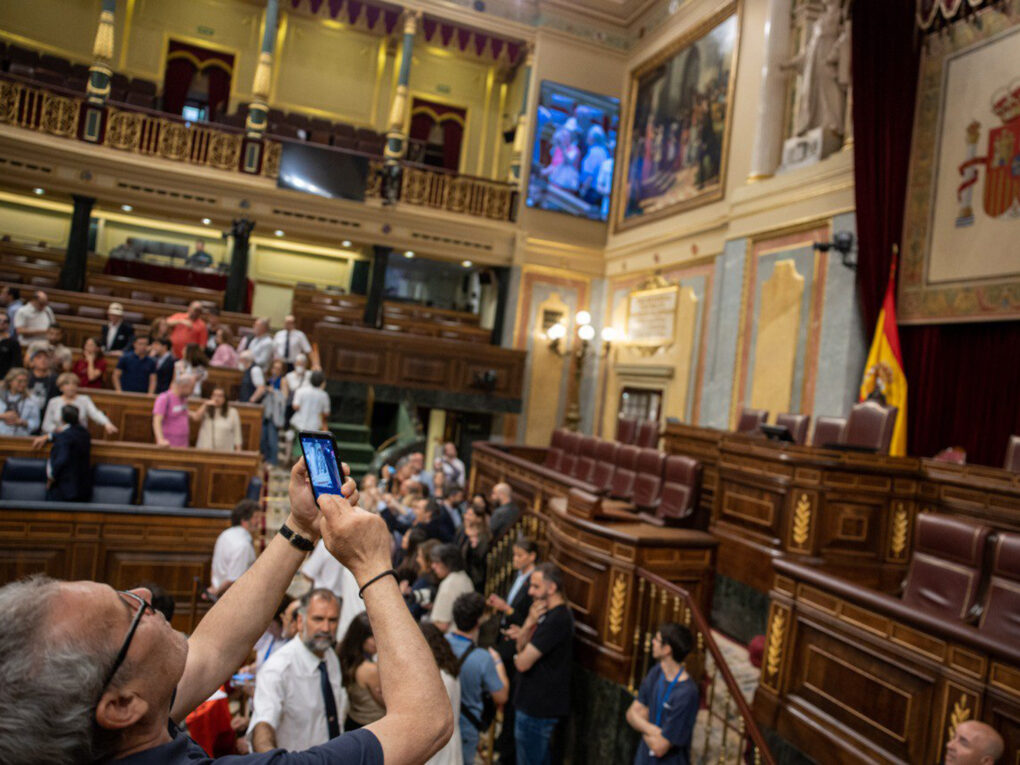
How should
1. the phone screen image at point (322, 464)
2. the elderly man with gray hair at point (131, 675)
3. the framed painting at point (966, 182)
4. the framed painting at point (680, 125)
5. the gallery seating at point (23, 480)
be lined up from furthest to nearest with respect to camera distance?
the framed painting at point (680, 125), the framed painting at point (966, 182), the gallery seating at point (23, 480), the phone screen image at point (322, 464), the elderly man with gray hair at point (131, 675)

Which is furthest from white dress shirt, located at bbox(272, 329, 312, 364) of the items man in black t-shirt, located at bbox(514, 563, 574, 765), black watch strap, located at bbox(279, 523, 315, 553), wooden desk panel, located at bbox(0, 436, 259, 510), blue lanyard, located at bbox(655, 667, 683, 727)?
black watch strap, located at bbox(279, 523, 315, 553)

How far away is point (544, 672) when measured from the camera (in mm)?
4008

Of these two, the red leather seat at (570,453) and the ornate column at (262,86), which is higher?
the ornate column at (262,86)

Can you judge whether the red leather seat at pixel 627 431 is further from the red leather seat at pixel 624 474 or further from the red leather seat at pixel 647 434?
the red leather seat at pixel 624 474

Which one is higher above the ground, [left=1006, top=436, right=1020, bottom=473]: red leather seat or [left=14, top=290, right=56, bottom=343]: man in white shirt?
[left=14, top=290, right=56, bottom=343]: man in white shirt

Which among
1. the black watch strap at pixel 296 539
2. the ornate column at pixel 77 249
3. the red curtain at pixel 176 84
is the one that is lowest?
the black watch strap at pixel 296 539

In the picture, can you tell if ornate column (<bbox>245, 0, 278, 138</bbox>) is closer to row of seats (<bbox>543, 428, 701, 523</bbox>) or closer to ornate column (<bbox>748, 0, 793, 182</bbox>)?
row of seats (<bbox>543, 428, 701, 523</bbox>)

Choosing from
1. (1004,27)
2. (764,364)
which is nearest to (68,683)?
(1004,27)

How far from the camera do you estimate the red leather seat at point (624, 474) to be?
694cm

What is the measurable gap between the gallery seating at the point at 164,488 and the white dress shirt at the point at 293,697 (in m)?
3.72

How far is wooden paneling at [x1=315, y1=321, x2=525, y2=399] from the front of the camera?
11.0 meters

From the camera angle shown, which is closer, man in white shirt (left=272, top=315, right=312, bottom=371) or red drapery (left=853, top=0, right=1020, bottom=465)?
red drapery (left=853, top=0, right=1020, bottom=465)

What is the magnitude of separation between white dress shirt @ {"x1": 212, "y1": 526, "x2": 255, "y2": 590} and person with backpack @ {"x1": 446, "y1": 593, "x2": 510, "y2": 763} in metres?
1.64

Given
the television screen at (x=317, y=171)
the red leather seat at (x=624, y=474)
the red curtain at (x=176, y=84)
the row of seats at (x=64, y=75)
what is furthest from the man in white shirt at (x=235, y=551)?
the red curtain at (x=176, y=84)
